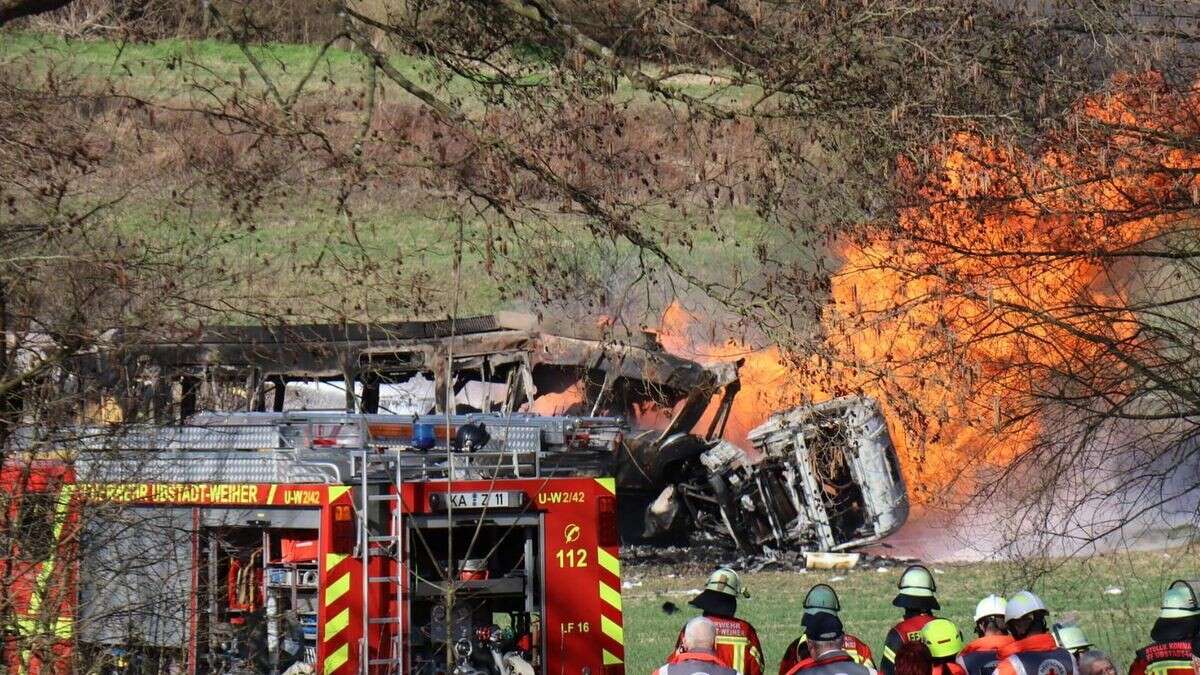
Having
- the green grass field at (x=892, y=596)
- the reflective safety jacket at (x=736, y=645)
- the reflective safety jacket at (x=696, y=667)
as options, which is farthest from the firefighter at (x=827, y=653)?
the green grass field at (x=892, y=596)

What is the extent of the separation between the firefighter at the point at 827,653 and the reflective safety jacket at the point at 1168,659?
80.0 inches

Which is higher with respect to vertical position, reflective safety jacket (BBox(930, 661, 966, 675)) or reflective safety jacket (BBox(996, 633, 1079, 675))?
reflective safety jacket (BBox(996, 633, 1079, 675))

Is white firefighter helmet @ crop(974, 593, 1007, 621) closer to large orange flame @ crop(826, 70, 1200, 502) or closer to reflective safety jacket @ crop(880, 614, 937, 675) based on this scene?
reflective safety jacket @ crop(880, 614, 937, 675)

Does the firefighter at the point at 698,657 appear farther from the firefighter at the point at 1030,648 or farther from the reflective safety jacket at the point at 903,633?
the reflective safety jacket at the point at 903,633

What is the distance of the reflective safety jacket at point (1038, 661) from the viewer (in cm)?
584

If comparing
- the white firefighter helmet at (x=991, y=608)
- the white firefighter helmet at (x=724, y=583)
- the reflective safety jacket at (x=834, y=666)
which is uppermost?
the white firefighter helmet at (x=724, y=583)

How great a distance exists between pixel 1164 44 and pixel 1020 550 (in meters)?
3.55

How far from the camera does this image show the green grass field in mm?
12852

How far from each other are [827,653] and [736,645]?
2.31 meters

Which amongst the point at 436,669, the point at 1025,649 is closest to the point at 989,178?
the point at 1025,649

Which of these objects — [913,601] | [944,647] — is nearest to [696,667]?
[944,647]

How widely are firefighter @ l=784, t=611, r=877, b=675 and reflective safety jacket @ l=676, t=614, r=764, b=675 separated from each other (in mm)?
2093

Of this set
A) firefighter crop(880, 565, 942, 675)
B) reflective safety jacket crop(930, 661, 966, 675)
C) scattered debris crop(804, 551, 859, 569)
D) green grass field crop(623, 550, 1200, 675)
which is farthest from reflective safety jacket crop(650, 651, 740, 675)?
scattered debris crop(804, 551, 859, 569)

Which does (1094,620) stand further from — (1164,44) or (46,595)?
(46,595)
